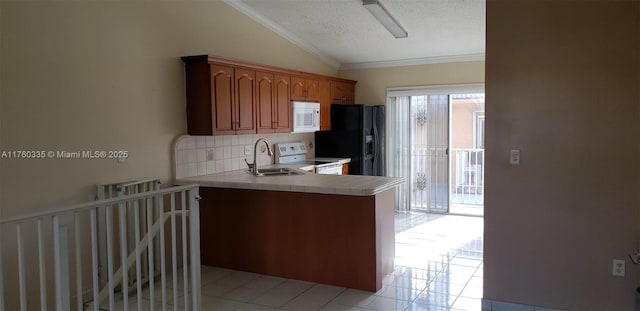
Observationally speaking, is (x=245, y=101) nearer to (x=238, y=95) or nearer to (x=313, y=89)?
(x=238, y=95)

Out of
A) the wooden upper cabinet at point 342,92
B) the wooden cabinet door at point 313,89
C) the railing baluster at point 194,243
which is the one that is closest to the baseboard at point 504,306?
the railing baluster at point 194,243

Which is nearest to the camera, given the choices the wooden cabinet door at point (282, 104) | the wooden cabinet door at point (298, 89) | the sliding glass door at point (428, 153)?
the wooden cabinet door at point (282, 104)

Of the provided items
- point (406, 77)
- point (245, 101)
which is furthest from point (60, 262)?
point (406, 77)

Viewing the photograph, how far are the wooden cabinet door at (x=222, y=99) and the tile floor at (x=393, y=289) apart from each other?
1.36m

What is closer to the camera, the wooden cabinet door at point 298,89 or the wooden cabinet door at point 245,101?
the wooden cabinet door at point 245,101

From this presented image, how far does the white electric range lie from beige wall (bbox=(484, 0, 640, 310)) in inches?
111

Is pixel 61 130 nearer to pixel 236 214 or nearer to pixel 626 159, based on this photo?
pixel 236 214

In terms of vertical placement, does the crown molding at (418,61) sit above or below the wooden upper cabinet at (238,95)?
above

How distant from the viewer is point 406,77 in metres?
6.77

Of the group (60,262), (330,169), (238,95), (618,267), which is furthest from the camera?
(330,169)

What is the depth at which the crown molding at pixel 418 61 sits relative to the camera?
6.30m

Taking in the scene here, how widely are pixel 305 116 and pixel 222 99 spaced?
1582mm

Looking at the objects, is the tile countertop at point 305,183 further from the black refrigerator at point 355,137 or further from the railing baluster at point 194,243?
the black refrigerator at point 355,137

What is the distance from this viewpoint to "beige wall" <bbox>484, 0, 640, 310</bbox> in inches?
113
